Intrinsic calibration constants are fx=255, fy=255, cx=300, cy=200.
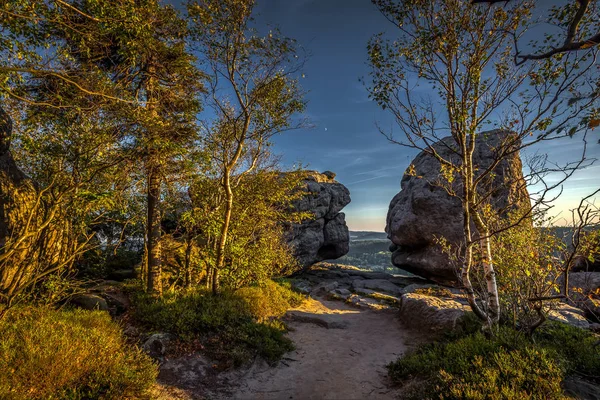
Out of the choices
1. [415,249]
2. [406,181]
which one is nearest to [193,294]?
[415,249]

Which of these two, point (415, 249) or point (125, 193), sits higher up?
point (125, 193)

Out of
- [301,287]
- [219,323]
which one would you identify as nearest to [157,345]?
[219,323]

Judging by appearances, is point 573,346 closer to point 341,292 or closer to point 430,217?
point 341,292

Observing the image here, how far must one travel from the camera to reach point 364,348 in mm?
9719

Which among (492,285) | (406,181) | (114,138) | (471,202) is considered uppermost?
(406,181)

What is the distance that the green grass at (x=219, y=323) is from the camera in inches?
313

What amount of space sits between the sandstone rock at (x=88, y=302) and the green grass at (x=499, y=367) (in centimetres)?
998

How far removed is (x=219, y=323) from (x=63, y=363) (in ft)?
14.1

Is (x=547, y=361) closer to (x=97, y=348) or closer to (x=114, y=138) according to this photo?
(x=97, y=348)

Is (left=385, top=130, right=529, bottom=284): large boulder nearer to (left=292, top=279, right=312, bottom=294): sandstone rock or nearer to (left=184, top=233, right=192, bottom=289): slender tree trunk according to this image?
(left=292, top=279, right=312, bottom=294): sandstone rock

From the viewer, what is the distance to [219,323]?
873 cm

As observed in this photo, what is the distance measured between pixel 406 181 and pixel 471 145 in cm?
2416

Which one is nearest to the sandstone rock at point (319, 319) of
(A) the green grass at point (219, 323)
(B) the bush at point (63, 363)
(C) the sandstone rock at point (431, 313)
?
(A) the green grass at point (219, 323)

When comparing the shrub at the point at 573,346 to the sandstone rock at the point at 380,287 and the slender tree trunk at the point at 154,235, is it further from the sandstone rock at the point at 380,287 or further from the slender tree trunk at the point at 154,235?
the sandstone rock at the point at 380,287
